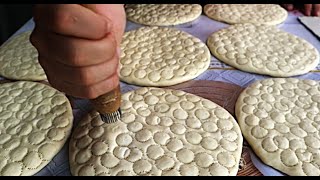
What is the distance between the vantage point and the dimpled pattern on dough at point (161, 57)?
40.2 inches

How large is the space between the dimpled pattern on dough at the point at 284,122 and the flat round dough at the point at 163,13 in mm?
500

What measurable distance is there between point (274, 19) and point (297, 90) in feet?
1.62

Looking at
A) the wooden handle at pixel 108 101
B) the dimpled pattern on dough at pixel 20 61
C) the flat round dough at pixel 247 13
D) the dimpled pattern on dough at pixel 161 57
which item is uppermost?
the wooden handle at pixel 108 101

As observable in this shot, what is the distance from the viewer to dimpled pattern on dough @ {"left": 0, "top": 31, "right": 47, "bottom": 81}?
1.04 meters

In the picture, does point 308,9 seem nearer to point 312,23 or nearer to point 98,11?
point 312,23

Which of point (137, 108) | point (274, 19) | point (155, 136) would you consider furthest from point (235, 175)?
point (274, 19)

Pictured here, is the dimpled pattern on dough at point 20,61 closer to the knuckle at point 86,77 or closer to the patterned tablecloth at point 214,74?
the patterned tablecloth at point 214,74

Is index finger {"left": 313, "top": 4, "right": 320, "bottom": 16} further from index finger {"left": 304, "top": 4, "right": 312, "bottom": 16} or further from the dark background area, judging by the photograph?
the dark background area

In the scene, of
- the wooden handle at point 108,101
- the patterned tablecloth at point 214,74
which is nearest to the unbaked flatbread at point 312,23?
the patterned tablecloth at point 214,74

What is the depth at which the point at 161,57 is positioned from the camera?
3.67 feet


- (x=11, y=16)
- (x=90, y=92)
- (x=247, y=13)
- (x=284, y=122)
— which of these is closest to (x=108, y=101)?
(x=90, y=92)

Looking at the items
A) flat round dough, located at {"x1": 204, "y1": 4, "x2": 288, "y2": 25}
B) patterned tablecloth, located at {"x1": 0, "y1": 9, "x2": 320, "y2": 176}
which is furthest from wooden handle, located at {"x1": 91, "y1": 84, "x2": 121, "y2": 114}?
flat round dough, located at {"x1": 204, "y1": 4, "x2": 288, "y2": 25}

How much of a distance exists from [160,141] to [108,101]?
171 millimetres

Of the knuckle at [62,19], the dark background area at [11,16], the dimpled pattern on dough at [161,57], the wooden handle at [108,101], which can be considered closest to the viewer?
the knuckle at [62,19]
